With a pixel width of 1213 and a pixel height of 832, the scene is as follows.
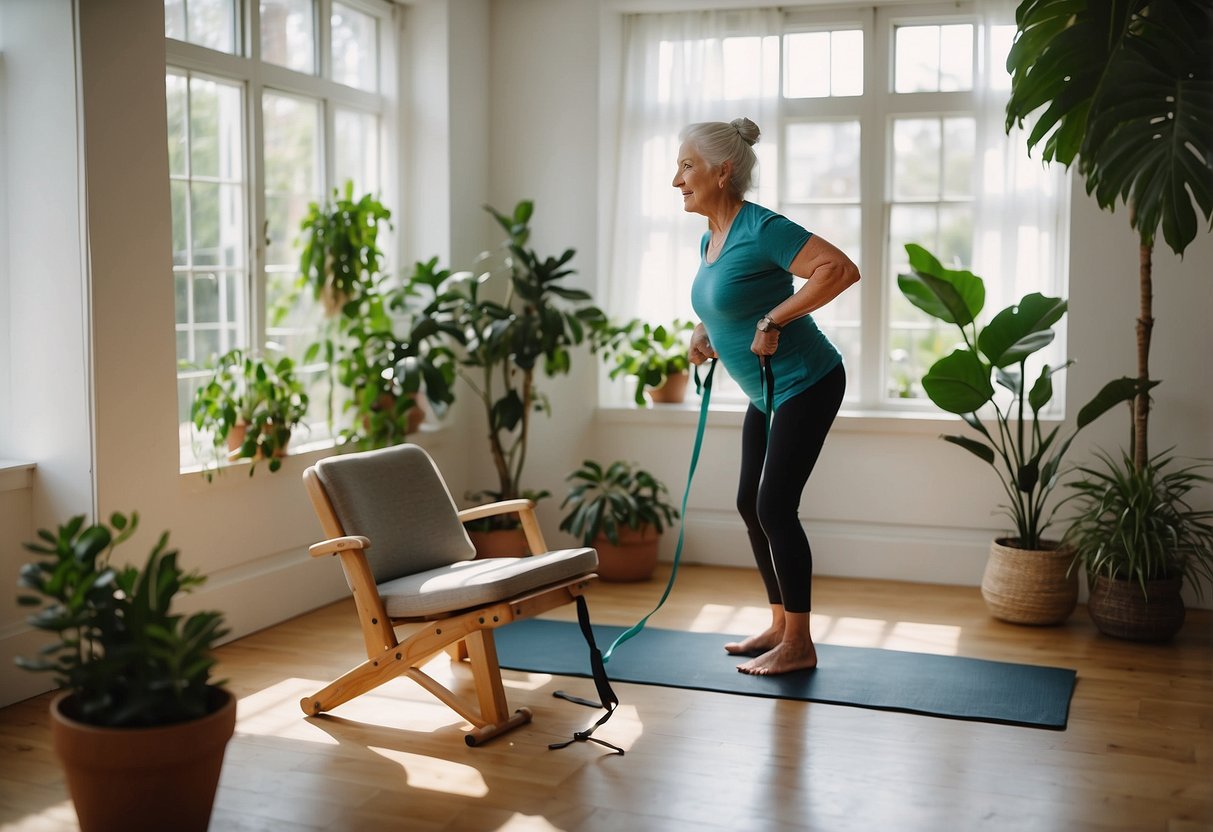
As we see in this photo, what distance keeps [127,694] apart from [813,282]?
2.10 metres

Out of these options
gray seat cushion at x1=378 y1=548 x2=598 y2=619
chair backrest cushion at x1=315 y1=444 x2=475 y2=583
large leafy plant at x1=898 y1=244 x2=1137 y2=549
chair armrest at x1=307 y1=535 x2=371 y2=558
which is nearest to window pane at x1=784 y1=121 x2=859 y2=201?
large leafy plant at x1=898 y1=244 x2=1137 y2=549

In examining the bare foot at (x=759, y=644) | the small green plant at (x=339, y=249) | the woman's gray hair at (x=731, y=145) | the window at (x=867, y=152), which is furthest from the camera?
the window at (x=867, y=152)

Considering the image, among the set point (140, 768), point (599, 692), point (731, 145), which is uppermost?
point (731, 145)

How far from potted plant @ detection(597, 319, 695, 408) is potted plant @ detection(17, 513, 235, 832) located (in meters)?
3.37

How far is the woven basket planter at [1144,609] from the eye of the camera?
4309 millimetres

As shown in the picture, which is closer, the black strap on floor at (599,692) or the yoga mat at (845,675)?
the black strap on floor at (599,692)

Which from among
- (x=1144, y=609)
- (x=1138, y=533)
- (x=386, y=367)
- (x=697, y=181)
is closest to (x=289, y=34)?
(x=386, y=367)

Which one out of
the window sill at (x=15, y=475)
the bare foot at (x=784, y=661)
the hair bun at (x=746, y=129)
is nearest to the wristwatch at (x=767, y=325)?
the hair bun at (x=746, y=129)

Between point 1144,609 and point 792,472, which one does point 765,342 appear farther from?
point 1144,609

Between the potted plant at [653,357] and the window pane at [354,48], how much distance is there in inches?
60.9

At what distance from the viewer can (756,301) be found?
3.72 metres

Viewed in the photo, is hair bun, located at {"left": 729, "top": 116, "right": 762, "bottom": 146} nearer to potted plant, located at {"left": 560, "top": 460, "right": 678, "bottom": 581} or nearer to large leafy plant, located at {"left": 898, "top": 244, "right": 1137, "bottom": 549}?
large leafy plant, located at {"left": 898, "top": 244, "right": 1137, "bottom": 549}

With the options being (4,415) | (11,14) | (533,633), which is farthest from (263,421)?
(11,14)

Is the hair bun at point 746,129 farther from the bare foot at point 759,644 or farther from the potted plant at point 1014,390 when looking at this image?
the bare foot at point 759,644
